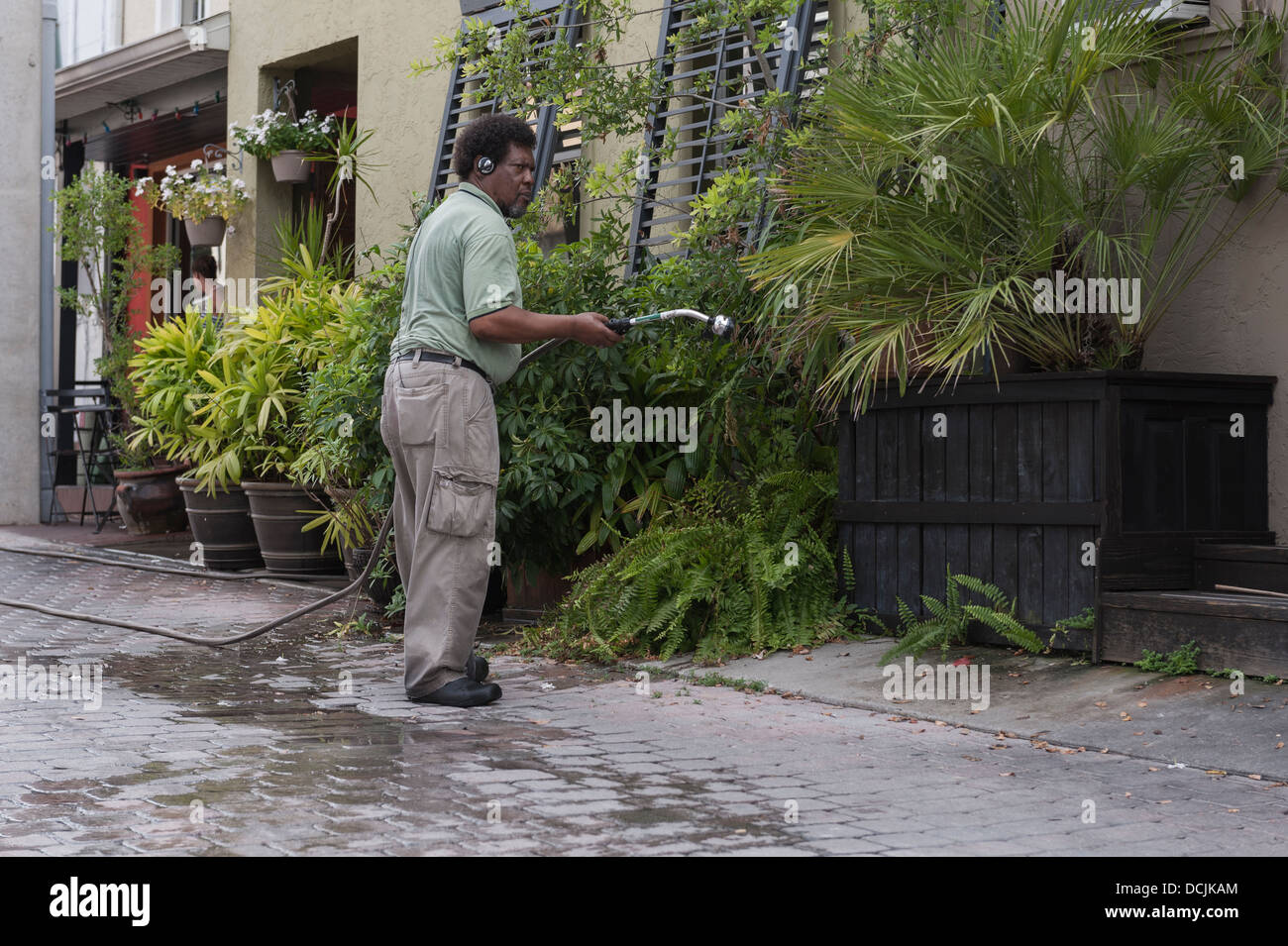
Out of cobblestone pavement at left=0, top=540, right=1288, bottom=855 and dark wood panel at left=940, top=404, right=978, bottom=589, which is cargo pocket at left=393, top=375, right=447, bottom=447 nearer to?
cobblestone pavement at left=0, top=540, right=1288, bottom=855

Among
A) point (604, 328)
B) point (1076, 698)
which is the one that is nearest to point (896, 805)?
point (1076, 698)

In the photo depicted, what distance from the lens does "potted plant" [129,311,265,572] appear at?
1105 cm

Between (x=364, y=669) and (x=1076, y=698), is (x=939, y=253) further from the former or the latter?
(x=364, y=669)

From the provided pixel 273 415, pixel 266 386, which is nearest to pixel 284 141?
pixel 266 386

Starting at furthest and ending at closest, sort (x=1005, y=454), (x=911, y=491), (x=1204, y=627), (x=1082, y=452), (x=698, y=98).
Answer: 1. (x=698, y=98)
2. (x=911, y=491)
3. (x=1005, y=454)
4. (x=1082, y=452)
5. (x=1204, y=627)

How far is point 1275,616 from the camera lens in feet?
18.2

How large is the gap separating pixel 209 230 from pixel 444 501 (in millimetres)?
9324

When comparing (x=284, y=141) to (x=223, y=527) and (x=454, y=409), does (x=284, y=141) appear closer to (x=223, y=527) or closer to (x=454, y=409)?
(x=223, y=527)

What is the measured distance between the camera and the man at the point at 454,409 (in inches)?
233

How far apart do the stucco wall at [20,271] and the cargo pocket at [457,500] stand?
37.3ft

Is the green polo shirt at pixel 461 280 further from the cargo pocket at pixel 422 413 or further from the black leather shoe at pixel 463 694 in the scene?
the black leather shoe at pixel 463 694

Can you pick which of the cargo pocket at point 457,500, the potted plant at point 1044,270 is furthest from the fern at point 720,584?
the cargo pocket at point 457,500

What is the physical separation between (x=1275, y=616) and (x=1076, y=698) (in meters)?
0.71

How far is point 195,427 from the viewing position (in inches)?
436
